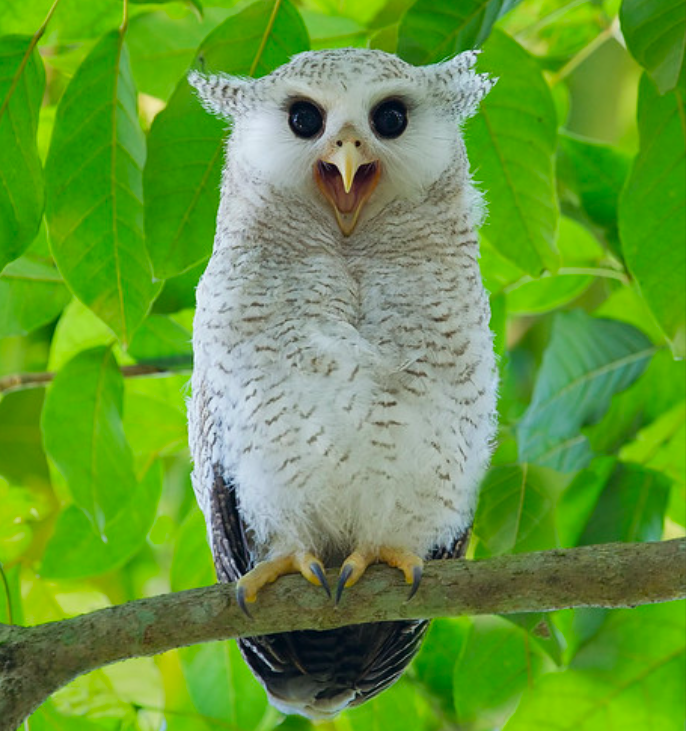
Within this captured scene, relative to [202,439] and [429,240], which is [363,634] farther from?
[429,240]

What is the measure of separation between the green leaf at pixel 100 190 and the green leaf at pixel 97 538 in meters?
0.65

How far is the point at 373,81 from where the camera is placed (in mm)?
1810

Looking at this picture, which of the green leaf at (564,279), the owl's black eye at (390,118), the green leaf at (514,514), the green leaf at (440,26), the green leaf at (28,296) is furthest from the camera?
the green leaf at (564,279)

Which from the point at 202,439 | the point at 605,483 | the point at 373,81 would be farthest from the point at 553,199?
the point at 202,439

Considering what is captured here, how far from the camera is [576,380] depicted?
239cm

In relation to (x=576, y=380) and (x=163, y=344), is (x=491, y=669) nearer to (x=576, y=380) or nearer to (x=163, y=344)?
(x=576, y=380)

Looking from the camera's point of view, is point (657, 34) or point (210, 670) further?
point (210, 670)

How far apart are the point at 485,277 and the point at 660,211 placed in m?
0.61

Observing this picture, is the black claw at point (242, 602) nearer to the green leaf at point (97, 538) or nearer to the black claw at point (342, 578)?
the black claw at point (342, 578)

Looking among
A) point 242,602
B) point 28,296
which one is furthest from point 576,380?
point 28,296

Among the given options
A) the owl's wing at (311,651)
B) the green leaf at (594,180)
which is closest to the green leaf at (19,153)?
the owl's wing at (311,651)

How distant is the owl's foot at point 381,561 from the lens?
A: 65.4 inches

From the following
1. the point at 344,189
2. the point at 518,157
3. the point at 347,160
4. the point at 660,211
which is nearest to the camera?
the point at 347,160

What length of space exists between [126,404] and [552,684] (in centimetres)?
113
